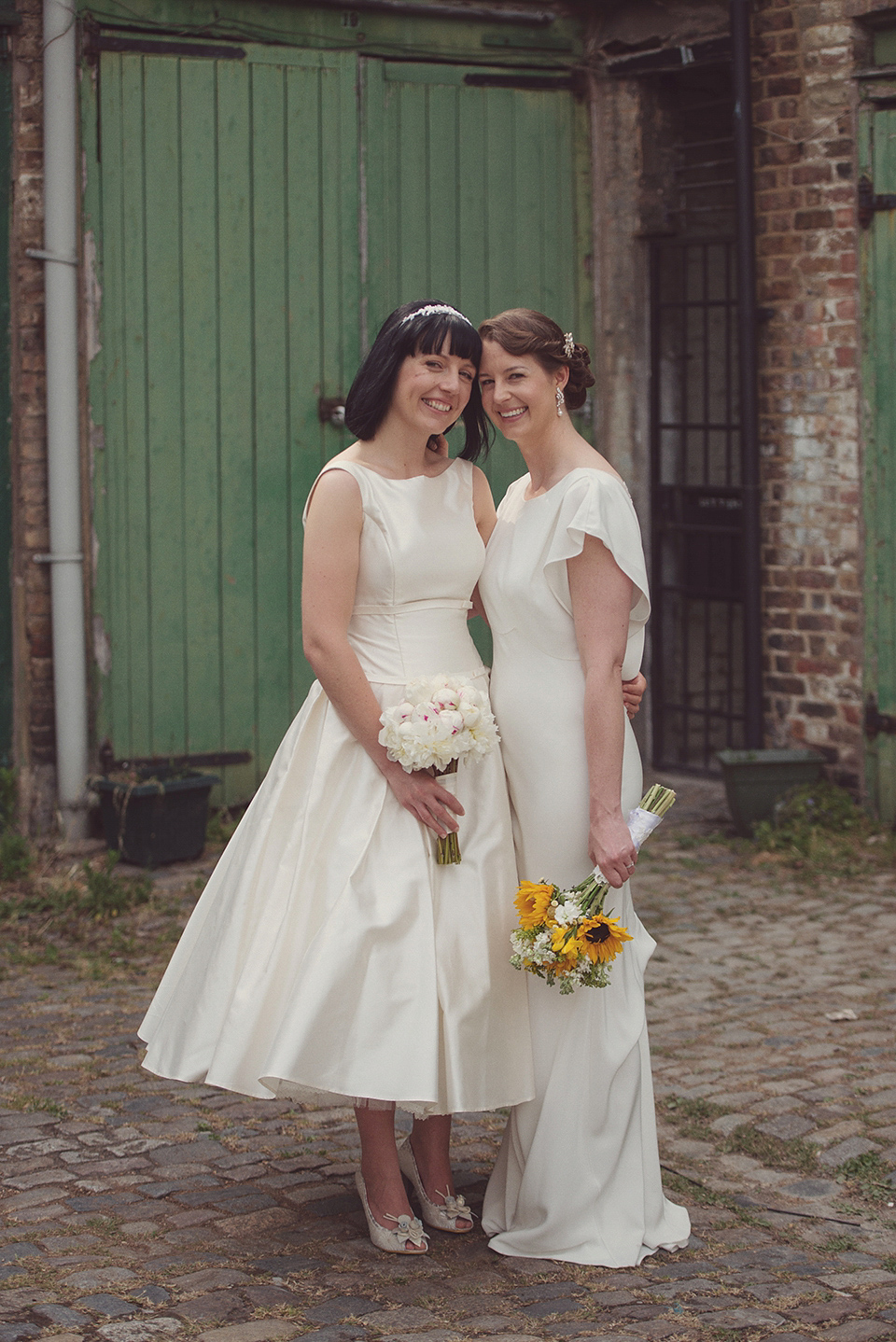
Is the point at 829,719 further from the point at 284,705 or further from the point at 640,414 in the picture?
the point at 284,705

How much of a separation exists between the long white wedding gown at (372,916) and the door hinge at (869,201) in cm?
376

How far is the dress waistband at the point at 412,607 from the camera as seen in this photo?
11.1 feet

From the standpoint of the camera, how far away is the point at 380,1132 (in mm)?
3305

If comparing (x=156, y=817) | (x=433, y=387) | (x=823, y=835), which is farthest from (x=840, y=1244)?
(x=156, y=817)

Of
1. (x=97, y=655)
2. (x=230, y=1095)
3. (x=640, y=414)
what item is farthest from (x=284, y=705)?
(x=230, y=1095)

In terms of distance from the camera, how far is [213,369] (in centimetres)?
672

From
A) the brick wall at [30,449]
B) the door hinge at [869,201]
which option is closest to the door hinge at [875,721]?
the door hinge at [869,201]

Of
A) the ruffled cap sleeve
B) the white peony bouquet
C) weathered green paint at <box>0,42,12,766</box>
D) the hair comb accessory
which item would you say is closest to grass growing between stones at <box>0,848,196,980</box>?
weathered green paint at <box>0,42,12,766</box>

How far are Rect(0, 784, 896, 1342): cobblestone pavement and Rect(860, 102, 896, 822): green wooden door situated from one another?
1631 mm

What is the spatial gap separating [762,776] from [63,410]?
3.31 m

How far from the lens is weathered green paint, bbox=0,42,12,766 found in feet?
21.0

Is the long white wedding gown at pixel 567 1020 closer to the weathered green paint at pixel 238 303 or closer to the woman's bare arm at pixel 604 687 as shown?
the woman's bare arm at pixel 604 687

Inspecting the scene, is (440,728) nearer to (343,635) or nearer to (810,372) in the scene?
(343,635)

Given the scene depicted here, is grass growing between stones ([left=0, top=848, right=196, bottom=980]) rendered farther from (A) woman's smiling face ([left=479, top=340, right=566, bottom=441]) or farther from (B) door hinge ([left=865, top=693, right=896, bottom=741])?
(B) door hinge ([left=865, top=693, right=896, bottom=741])
